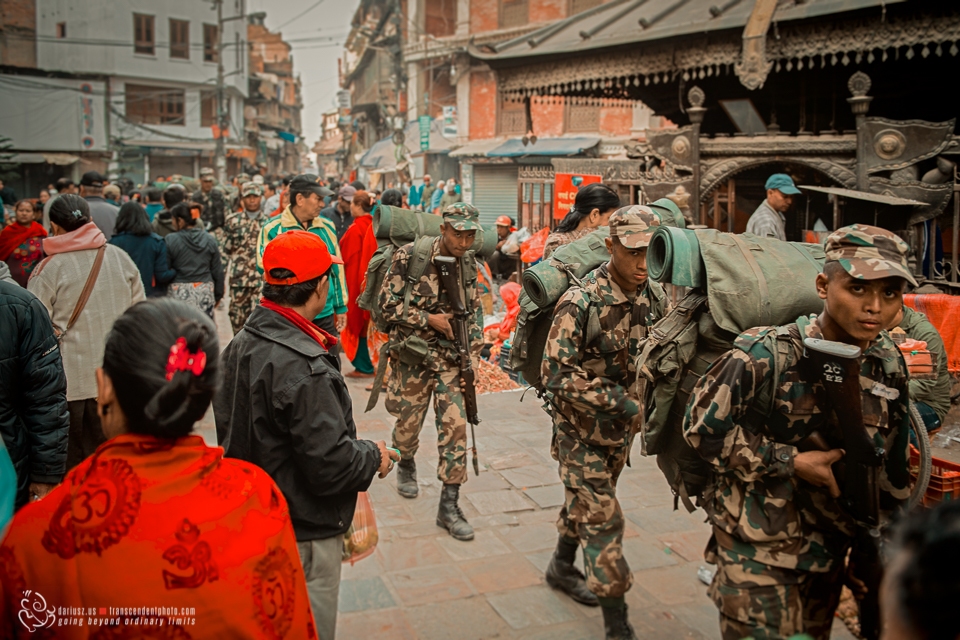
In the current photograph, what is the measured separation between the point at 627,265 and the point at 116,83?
4055 cm

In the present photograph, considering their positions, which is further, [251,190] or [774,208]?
[251,190]

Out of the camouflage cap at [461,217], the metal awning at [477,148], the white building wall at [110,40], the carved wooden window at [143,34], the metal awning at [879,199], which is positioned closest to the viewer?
the camouflage cap at [461,217]

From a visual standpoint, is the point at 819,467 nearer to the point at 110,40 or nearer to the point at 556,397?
the point at 556,397

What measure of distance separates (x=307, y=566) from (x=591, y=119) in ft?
72.7

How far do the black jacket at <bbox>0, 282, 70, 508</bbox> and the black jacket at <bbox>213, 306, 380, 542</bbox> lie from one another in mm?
1054

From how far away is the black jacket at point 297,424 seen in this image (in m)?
2.46

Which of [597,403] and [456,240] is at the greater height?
[456,240]

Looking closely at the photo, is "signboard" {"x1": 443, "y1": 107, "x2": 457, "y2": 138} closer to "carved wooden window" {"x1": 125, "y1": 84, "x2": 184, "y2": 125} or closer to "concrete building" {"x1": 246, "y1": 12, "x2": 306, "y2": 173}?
"carved wooden window" {"x1": 125, "y1": 84, "x2": 184, "y2": 125}

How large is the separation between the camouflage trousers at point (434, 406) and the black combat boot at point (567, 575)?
1018mm

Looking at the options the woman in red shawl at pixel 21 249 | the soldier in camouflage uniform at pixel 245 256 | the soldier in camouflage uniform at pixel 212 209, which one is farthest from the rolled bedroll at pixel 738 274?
the soldier in camouflage uniform at pixel 212 209

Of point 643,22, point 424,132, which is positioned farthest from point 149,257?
point 424,132

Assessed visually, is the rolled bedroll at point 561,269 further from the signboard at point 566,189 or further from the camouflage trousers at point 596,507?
the signboard at point 566,189

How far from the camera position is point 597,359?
363 centimetres

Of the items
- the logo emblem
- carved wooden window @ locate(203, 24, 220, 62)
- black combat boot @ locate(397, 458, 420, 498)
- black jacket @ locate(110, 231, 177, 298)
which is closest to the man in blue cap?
black combat boot @ locate(397, 458, 420, 498)
